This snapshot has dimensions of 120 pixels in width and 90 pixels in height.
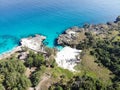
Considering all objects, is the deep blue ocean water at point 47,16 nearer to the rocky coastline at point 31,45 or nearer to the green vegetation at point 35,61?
the rocky coastline at point 31,45

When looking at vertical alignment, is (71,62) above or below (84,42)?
below

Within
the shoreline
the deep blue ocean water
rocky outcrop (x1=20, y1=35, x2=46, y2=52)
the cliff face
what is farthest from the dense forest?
the deep blue ocean water

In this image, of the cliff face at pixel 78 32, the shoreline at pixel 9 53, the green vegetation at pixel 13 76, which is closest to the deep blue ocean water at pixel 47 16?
the shoreline at pixel 9 53

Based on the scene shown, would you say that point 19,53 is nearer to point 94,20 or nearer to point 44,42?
point 44,42

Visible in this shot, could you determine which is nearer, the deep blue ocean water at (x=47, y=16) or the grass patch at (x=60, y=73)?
the grass patch at (x=60, y=73)

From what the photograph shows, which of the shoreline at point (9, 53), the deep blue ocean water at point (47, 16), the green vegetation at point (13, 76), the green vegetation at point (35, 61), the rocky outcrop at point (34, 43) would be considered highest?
the deep blue ocean water at point (47, 16)

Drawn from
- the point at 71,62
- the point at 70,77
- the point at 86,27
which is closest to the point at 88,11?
the point at 86,27
